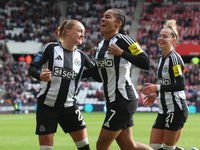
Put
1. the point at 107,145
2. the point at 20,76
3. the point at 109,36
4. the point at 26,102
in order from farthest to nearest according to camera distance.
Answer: the point at 20,76
the point at 26,102
the point at 109,36
the point at 107,145

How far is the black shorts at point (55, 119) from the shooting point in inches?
216

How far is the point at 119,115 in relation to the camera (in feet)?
16.4

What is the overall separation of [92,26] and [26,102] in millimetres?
12290

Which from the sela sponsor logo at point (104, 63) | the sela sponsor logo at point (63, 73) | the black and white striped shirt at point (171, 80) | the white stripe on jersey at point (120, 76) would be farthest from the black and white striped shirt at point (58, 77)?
the black and white striped shirt at point (171, 80)

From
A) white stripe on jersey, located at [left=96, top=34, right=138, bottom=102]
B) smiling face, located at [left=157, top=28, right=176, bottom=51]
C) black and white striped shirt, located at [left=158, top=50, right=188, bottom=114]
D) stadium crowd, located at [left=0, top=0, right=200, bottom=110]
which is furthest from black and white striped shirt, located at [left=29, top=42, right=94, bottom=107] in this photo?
stadium crowd, located at [left=0, top=0, right=200, bottom=110]

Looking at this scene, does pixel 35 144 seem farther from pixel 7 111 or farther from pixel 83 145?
pixel 7 111

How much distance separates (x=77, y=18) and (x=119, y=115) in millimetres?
32345

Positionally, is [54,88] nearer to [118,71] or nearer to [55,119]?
[55,119]

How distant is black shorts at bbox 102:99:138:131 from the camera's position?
498cm

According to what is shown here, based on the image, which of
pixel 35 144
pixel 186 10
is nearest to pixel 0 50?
pixel 186 10

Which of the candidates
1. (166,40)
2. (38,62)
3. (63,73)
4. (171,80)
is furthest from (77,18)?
(38,62)

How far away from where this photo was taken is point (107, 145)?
5.00 meters

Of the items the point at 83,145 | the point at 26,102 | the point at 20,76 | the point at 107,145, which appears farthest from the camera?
the point at 20,76

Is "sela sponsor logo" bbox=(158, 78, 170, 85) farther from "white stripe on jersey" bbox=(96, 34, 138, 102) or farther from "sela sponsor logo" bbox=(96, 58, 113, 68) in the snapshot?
"sela sponsor logo" bbox=(96, 58, 113, 68)
